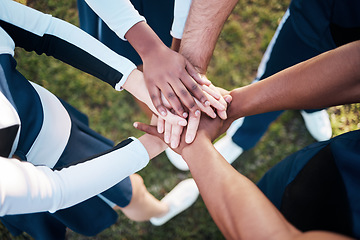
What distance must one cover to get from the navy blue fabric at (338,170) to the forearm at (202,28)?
58cm

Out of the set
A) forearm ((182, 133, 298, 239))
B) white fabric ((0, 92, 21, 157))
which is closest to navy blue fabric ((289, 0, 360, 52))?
forearm ((182, 133, 298, 239))

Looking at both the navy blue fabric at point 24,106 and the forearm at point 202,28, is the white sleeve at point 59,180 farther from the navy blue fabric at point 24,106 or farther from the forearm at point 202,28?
the forearm at point 202,28

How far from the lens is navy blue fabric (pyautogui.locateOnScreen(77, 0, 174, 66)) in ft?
4.38

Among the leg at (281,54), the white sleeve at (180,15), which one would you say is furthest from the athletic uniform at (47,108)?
the leg at (281,54)

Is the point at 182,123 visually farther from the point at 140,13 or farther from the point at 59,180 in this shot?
the point at 140,13

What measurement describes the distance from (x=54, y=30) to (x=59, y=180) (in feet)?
1.83

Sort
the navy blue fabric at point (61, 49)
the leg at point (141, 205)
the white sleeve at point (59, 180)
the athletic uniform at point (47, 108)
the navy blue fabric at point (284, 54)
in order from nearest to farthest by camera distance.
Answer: the white sleeve at point (59, 180)
the athletic uniform at point (47, 108)
the navy blue fabric at point (61, 49)
the navy blue fabric at point (284, 54)
the leg at point (141, 205)

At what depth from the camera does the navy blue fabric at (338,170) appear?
31.7 inches

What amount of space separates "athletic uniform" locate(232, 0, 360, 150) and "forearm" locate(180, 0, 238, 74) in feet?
0.98

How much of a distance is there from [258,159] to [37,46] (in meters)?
1.61

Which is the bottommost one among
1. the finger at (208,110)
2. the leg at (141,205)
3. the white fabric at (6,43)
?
the leg at (141,205)

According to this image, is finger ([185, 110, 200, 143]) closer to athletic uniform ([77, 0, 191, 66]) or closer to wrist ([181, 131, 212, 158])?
wrist ([181, 131, 212, 158])

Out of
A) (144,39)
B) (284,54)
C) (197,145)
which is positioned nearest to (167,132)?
(197,145)

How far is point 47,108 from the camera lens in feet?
3.55
